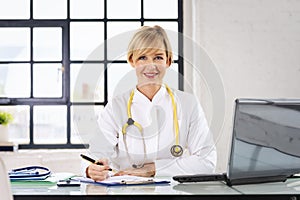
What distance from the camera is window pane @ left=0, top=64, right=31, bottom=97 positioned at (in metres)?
4.67

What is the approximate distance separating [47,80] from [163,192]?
2.95 metres

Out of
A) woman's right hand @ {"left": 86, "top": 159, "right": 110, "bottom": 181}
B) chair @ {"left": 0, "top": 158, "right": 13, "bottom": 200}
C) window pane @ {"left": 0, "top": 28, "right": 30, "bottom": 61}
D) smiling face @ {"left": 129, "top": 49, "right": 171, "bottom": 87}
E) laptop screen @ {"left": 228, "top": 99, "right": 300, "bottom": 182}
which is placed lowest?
woman's right hand @ {"left": 86, "top": 159, "right": 110, "bottom": 181}

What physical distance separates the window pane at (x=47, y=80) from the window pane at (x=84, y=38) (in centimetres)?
18

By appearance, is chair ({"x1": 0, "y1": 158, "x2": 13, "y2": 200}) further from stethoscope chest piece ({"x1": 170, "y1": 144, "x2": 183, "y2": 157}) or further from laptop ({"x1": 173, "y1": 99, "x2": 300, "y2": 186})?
stethoscope chest piece ({"x1": 170, "y1": 144, "x2": 183, "y2": 157})

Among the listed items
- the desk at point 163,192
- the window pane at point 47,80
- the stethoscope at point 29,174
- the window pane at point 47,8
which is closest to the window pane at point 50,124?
the window pane at point 47,80

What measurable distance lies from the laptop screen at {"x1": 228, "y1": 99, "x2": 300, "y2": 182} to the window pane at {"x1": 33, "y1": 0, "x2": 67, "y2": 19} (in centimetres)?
298

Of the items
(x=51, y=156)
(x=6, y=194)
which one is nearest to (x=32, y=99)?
(x=51, y=156)

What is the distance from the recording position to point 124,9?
471cm

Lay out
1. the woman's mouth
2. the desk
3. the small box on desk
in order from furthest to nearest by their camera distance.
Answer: the small box on desk < the woman's mouth < the desk

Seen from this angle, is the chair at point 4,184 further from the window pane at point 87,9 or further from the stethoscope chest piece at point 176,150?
the window pane at point 87,9

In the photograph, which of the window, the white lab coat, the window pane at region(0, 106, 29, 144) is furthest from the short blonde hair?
the window pane at region(0, 106, 29, 144)

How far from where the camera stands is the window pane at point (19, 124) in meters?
4.64

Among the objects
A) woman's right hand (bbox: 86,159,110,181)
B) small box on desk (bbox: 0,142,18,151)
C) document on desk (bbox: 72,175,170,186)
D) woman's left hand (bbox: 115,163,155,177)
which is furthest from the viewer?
small box on desk (bbox: 0,142,18,151)

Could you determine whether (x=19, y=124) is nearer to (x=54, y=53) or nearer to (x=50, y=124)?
(x=50, y=124)
